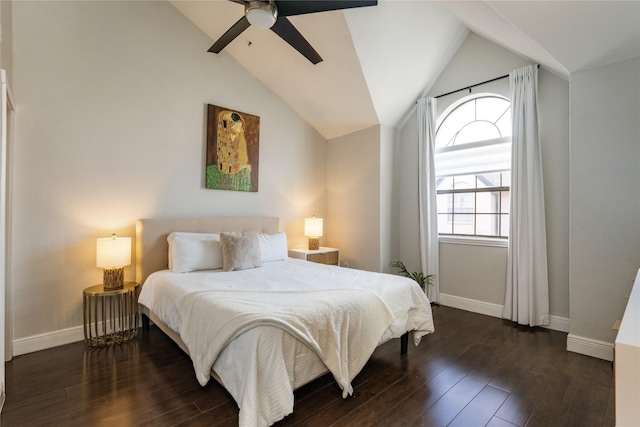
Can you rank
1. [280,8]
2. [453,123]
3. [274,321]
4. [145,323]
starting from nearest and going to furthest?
[274,321], [280,8], [145,323], [453,123]

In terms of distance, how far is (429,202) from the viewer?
4117 millimetres

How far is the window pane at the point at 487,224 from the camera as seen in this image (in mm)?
3820

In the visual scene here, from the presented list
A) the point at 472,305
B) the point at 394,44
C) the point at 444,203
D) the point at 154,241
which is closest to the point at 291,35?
the point at 394,44

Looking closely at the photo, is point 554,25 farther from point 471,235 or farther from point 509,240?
point 471,235

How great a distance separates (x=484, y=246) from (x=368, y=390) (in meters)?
2.55

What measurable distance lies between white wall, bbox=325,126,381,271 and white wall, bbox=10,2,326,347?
63.5 inches

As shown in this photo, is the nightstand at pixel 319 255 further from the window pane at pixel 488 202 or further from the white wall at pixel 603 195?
the white wall at pixel 603 195

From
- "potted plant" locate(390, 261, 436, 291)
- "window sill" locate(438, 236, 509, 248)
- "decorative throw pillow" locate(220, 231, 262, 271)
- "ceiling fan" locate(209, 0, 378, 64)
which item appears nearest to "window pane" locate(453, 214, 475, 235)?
"window sill" locate(438, 236, 509, 248)

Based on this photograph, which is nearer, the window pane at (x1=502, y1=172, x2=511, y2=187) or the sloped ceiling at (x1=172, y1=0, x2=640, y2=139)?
the sloped ceiling at (x1=172, y1=0, x2=640, y2=139)

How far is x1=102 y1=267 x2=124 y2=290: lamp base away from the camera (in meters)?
2.84

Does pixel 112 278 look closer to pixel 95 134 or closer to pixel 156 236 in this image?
pixel 156 236

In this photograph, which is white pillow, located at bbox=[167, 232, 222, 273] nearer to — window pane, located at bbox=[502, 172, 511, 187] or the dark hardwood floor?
the dark hardwood floor

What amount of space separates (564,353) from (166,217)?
4.13 m

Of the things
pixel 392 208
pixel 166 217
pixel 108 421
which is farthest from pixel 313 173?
pixel 108 421
